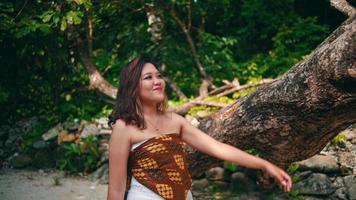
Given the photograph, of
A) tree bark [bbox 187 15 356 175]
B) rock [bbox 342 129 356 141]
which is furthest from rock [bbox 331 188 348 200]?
tree bark [bbox 187 15 356 175]

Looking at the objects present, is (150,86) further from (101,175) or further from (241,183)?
(101,175)

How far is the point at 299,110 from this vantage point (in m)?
2.65

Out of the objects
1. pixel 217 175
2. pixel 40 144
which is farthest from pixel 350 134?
pixel 40 144

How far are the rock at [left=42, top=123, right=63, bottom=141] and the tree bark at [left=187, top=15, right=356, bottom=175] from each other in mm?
4771

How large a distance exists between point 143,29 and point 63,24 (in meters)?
2.95

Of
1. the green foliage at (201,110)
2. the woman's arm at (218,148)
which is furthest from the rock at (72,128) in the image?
the woman's arm at (218,148)

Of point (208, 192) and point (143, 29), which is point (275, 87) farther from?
point (143, 29)

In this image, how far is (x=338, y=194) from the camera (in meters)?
5.54

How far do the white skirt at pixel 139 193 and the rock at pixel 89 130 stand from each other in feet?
18.6

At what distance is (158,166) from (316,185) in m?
4.01

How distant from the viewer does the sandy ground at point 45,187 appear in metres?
6.22

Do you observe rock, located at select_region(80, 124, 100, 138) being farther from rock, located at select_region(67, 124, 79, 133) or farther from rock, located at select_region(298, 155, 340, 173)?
rock, located at select_region(298, 155, 340, 173)

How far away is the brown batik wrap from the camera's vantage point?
7.00 ft

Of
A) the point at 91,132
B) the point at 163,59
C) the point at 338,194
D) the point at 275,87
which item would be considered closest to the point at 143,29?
the point at 163,59
